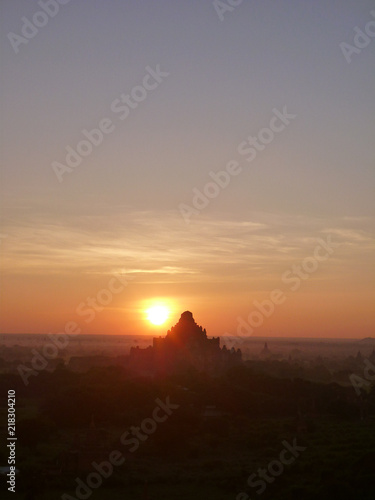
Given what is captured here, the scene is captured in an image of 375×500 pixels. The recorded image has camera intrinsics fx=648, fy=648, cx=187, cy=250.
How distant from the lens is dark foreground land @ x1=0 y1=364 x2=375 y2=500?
25625mm

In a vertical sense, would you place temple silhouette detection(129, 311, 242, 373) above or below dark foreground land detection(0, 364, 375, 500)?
above

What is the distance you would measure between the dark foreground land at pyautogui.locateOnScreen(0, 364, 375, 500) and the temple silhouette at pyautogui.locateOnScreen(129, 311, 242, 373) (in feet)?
18.3

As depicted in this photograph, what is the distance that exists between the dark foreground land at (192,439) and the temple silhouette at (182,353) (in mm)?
5585

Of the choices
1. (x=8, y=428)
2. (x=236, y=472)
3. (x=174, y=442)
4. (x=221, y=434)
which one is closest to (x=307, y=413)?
(x=221, y=434)

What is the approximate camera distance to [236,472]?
2791 centimetres

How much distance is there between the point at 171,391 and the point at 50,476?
61.9 feet

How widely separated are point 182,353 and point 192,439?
83.5 ft

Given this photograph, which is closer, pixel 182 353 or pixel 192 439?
pixel 192 439

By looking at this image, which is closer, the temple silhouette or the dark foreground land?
the dark foreground land

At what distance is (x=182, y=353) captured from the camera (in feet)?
196

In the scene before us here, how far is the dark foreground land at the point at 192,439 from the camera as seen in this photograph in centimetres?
2562

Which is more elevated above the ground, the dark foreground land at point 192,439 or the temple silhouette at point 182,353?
the temple silhouette at point 182,353

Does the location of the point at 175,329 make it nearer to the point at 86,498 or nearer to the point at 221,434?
the point at 221,434

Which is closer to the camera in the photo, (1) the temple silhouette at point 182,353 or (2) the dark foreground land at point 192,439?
(2) the dark foreground land at point 192,439
